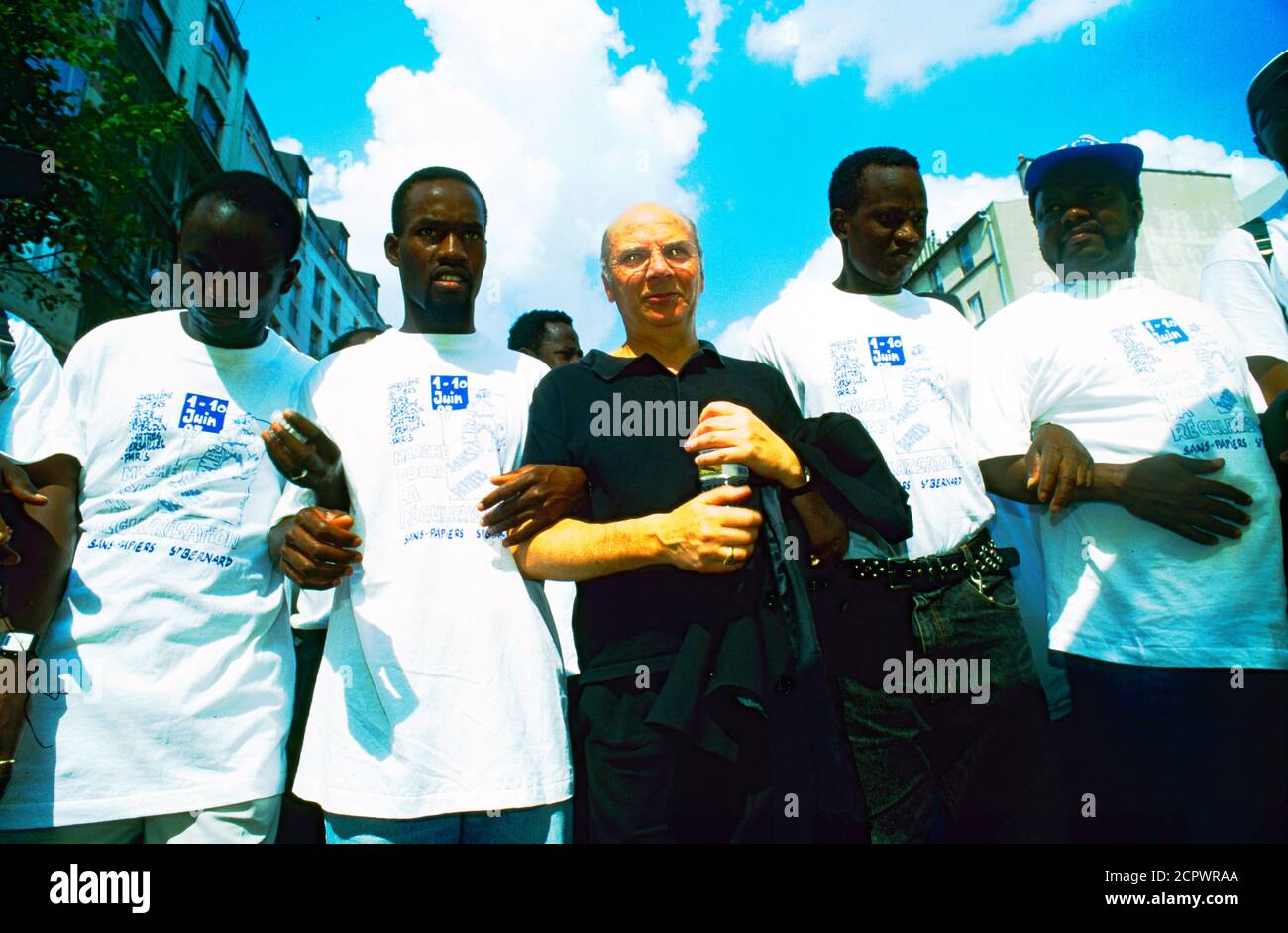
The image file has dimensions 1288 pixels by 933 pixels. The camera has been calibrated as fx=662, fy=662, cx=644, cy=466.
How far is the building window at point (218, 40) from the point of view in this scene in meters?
16.4

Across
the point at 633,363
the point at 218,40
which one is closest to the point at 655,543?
the point at 633,363

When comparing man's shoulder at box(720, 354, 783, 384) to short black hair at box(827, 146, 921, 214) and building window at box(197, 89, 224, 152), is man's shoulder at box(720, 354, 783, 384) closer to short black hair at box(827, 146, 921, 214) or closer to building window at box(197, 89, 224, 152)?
short black hair at box(827, 146, 921, 214)

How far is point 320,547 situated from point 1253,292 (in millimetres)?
3264

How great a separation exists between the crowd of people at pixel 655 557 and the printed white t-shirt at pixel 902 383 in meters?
0.01

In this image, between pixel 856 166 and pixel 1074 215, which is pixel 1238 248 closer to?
pixel 1074 215

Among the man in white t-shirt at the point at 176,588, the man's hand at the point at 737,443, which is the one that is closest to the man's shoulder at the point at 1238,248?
the man's hand at the point at 737,443

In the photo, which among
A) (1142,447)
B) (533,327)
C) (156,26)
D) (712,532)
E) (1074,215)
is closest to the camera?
(712,532)

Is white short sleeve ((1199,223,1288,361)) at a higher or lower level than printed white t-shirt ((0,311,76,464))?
higher

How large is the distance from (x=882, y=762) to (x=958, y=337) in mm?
1567

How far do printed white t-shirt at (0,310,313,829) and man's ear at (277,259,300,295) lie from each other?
0.39m

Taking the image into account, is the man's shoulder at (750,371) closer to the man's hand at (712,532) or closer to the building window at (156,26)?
the man's hand at (712,532)

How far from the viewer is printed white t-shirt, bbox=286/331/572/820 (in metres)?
1.79

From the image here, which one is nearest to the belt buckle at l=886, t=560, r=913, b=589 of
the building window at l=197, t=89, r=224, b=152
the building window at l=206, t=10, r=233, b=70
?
the building window at l=197, t=89, r=224, b=152

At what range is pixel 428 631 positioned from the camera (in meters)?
1.88
